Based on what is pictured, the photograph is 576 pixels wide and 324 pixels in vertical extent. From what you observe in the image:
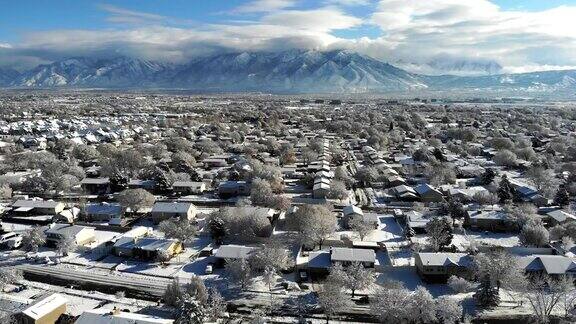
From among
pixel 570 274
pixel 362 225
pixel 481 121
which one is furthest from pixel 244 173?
pixel 481 121

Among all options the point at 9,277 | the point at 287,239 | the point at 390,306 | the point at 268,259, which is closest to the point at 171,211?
the point at 287,239

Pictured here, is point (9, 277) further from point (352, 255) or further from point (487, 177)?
point (487, 177)

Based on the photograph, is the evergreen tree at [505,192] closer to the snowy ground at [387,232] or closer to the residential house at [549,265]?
the snowy ground at [387,232]

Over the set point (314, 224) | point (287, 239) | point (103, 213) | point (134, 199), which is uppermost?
point (314, 224)

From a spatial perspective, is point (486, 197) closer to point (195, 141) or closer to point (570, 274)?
point (570, 274)

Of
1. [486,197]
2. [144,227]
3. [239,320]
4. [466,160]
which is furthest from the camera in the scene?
[466,160]

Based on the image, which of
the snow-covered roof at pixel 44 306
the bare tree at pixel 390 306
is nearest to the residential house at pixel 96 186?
the snow-covered roof at pixel 44 306
